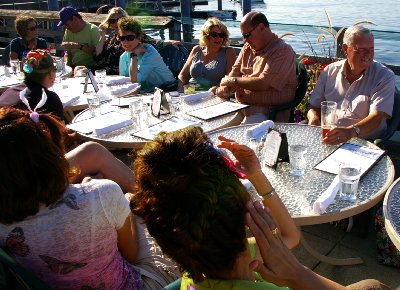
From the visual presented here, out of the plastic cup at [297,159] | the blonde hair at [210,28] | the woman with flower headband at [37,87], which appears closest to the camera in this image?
the plastic cup at [297,159]

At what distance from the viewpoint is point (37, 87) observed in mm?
2967

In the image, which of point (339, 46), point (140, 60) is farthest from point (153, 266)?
point (339, 46)

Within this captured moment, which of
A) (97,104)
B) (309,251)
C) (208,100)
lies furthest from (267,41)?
(309,251)

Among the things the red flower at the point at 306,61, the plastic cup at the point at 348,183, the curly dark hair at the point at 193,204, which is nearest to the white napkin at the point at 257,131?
the plastic cup at the point at 348,183

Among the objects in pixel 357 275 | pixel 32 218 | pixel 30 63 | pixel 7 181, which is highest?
pixel 30 63

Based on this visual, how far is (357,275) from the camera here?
250cm

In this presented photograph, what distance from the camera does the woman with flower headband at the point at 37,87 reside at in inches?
115

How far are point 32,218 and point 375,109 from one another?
2283mm

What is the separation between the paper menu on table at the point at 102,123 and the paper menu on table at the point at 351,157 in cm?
143

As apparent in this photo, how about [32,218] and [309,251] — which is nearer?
[32,218]

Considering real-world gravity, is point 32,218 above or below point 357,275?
above

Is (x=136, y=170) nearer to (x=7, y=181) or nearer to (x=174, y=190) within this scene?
(x=174, y=190)

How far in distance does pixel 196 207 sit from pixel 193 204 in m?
0.01

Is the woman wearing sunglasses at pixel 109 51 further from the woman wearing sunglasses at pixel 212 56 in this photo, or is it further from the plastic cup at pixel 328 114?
the plastic cup at pixel 328 114
